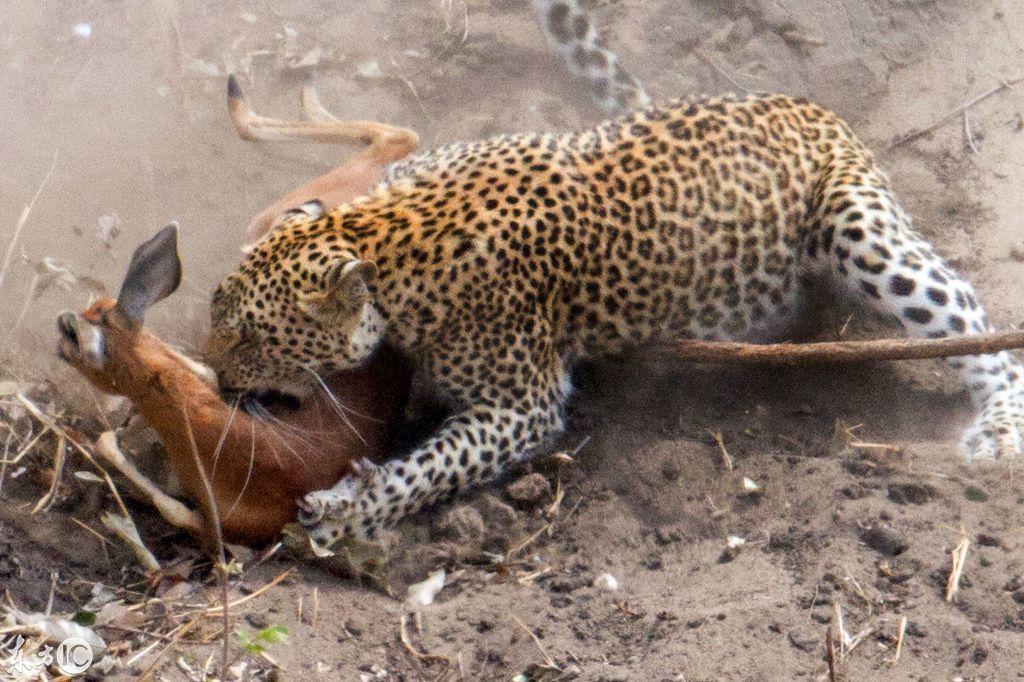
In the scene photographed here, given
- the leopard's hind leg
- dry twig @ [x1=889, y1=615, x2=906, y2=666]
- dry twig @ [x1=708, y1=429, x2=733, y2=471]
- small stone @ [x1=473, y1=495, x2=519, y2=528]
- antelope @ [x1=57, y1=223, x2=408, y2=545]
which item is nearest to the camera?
dry twig @ [x1=889, y1=615, x2=906, y2=666]

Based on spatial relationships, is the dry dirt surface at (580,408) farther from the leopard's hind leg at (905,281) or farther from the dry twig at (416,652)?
the leopard's hind leg at (905,281)

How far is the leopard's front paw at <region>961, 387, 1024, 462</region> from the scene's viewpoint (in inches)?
246

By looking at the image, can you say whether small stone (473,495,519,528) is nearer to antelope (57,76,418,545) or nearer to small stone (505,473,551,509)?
small stone (505,473,551,509)

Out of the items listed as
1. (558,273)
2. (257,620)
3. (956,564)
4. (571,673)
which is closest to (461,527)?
(257,620)

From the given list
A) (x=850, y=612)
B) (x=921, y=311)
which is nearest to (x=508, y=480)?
(x=850, y=612)

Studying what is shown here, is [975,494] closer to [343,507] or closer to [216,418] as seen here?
[343,507]

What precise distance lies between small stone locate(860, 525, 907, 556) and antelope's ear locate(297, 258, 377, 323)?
8.05 ft

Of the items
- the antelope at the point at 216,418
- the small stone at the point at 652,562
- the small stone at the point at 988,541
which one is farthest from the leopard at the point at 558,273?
the small stone at the point at 652,562

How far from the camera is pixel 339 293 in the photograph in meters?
5.70

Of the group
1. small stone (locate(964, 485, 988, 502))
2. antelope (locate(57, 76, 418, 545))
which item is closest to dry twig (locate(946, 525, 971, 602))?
small stone (locate(964, 485, 988, 502))

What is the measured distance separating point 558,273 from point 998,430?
7.75ft

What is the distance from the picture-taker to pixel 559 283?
638cm

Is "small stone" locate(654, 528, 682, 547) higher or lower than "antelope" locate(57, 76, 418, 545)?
lower

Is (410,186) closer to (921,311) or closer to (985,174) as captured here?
(921,311)
